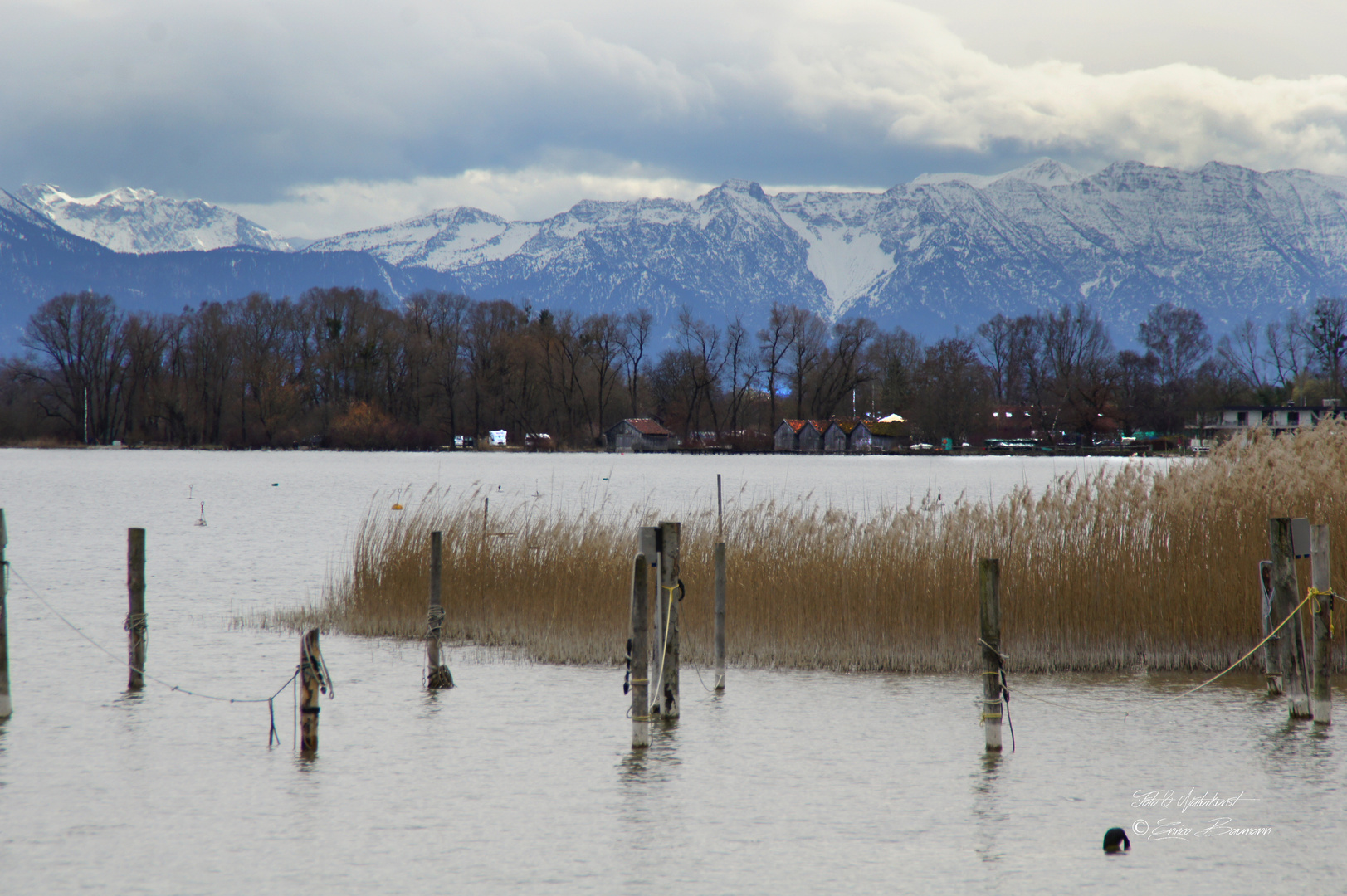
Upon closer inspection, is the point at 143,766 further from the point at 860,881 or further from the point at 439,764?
the point at 860,881

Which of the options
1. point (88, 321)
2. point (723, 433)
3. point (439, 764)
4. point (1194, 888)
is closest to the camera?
point (1194, 888)

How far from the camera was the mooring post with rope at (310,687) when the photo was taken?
30.9 ft

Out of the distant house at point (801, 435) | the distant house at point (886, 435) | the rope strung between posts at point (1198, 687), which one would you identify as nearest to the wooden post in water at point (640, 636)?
the rope strung between posts at point (1198, 687)

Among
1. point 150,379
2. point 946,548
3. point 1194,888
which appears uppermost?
point 150,379

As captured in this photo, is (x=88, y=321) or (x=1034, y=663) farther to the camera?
(x=88, y=321)

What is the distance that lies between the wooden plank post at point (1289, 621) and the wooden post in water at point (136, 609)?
1051cm

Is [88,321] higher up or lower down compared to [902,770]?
higher up

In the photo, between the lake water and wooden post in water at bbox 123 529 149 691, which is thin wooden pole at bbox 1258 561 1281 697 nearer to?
the lake water

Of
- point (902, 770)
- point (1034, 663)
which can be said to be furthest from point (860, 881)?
point (1034, 663)

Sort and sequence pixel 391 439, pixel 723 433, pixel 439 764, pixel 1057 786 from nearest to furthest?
pixel 1057 786, pixel 439 764, pixel 391 439, pixel 723 433

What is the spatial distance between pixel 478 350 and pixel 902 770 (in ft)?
367

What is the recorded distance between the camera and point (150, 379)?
11200cm

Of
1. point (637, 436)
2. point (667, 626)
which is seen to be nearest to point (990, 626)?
point (667, 626)

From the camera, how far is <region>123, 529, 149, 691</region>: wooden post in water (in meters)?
12.0
